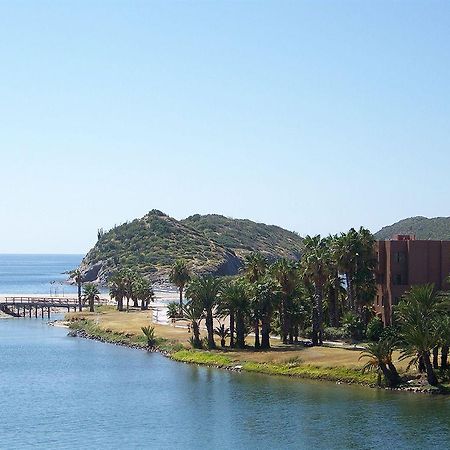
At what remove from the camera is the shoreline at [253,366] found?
78.8 m

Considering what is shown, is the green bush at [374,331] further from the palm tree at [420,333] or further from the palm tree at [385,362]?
the palm tree at [385,362]

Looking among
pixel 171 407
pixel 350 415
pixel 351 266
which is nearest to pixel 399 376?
pixel 350 415

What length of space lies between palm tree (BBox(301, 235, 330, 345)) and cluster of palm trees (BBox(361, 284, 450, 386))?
16.3 meters

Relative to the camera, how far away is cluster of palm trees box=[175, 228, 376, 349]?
9756 centimetres

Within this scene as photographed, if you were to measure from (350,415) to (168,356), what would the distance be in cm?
3887

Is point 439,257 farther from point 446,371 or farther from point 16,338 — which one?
point 16,338

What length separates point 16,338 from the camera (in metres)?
131

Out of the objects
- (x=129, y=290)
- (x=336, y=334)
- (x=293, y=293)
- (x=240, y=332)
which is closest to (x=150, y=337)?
(x=240, y=332)

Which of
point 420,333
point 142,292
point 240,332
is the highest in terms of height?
point 142,292

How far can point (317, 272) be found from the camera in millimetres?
98500

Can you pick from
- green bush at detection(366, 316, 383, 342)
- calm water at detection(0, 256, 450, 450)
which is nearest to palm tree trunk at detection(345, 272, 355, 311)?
green bush at detection(366, 316, 383, 342)

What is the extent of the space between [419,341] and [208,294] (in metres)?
31.9

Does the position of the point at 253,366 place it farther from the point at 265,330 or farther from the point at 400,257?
the point at 400,257

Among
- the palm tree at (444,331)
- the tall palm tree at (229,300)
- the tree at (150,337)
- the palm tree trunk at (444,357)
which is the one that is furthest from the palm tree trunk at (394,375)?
the tree at (150,337)
